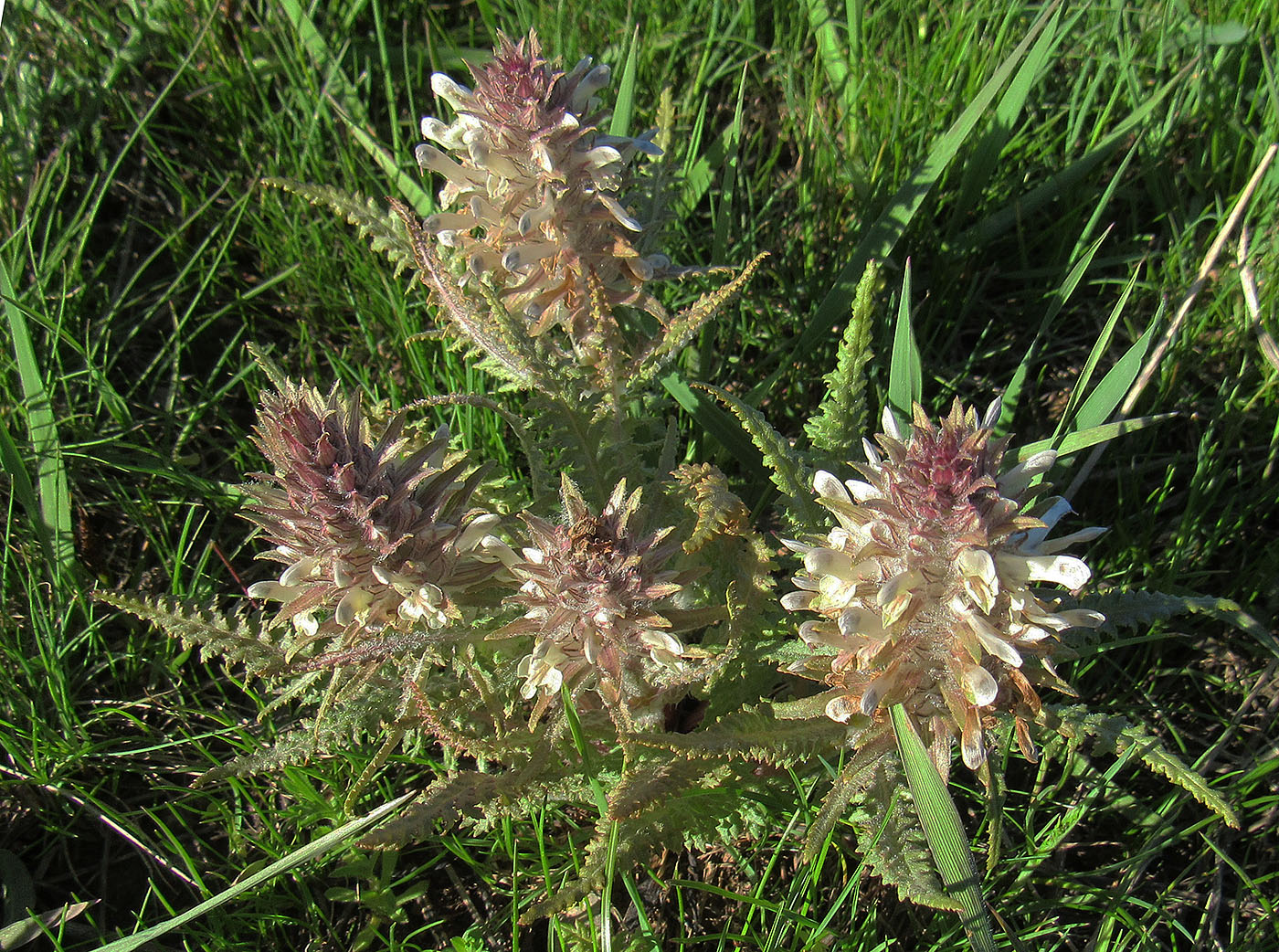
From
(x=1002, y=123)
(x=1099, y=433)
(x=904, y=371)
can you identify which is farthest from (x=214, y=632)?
(x=1002, y=123)

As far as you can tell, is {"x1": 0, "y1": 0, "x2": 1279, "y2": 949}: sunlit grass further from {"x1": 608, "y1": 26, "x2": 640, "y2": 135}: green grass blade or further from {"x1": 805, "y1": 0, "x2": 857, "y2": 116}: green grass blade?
{"x1": 608, "y1": 26, "x2": 640, "y2": 135}: green grass blade

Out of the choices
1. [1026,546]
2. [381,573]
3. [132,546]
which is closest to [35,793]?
[132,546]

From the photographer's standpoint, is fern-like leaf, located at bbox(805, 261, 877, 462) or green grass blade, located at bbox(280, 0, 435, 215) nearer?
fern-like leaf, located at bbox(805, 261, 877, 462)

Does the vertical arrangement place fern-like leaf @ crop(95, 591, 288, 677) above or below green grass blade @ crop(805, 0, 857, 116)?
below

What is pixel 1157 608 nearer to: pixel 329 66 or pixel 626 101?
pixel 626 101

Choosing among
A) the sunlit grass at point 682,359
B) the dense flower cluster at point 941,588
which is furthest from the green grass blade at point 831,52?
the dense flower cluster at point 941,588

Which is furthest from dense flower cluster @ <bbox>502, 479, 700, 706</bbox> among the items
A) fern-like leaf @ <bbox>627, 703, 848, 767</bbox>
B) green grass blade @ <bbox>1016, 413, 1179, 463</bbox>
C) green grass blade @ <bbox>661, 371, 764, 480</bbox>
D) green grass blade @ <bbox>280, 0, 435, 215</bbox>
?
green grass blade @ <bbox>280, 0, 435, 215</bbox>
